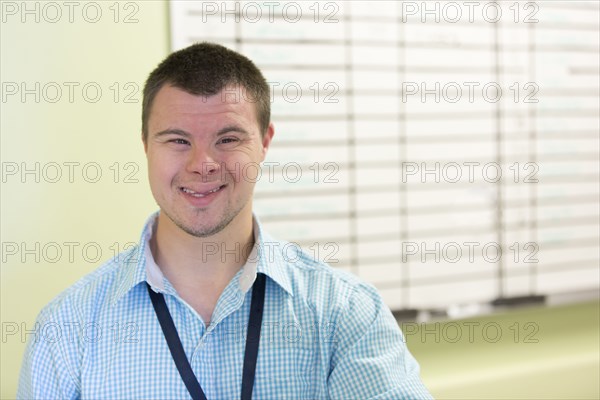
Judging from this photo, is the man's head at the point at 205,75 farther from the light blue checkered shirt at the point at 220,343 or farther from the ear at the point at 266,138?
the light blue checkered shirt at the point at 220,343

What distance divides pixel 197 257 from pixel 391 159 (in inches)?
29.2

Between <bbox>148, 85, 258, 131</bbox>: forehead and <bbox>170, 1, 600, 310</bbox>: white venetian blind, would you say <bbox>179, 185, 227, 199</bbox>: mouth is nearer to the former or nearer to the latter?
<bbox>148, 85, 258, 131</bbox>: forehead

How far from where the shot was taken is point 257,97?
1.47 m

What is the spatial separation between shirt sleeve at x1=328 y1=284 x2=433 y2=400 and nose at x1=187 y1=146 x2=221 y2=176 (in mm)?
434

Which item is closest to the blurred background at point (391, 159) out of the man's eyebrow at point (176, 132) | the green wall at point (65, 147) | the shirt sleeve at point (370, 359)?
the green wall at point (65, 147)

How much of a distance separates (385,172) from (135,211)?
0.74m

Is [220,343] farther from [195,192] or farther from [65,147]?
[65,147]

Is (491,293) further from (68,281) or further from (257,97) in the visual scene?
(68,281)

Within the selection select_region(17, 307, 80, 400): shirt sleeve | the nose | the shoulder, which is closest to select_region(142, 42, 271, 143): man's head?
the nose

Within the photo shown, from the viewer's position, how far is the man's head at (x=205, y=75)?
1386mm

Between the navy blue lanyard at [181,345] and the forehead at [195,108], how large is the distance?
385 millimetres

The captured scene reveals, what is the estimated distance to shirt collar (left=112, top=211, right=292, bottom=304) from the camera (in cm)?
138

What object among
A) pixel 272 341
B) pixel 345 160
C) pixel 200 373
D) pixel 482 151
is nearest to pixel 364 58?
pixel 345 160

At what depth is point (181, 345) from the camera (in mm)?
1344
